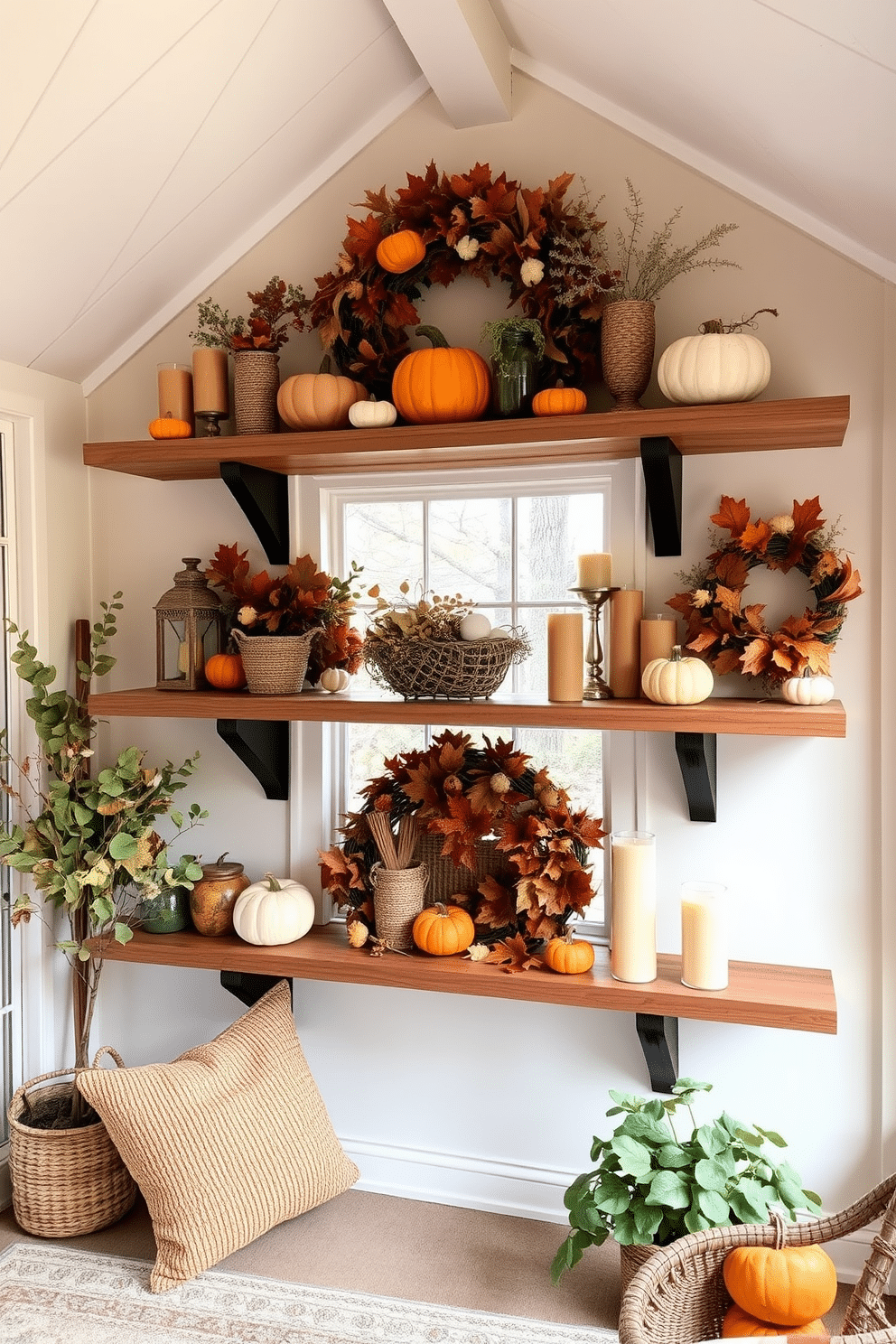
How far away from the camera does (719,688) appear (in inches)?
92.3

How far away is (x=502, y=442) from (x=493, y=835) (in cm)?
92

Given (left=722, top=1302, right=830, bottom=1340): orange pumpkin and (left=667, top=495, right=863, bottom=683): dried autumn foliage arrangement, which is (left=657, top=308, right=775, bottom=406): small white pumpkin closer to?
(left=667, top=495, right=863, bottom=683): dried autumn foliage arrangement

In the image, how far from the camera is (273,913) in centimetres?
249

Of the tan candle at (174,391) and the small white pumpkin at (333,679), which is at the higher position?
the tan candle at (174,391)

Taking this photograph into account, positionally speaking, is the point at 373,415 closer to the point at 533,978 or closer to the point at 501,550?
the point at 501,550

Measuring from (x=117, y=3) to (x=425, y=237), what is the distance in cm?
78

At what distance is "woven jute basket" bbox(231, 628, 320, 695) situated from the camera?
2.39 meters

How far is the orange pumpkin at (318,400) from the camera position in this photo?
2.38 meters

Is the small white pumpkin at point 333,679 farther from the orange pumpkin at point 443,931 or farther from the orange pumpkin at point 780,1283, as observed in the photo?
→ the orange pumpkin at point 780,1283

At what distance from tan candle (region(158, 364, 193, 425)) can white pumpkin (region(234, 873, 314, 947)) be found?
1.14m

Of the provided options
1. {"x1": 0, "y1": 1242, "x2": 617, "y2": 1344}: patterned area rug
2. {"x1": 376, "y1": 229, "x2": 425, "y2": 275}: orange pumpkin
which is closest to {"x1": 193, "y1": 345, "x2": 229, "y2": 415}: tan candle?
{"x1": 376, "y1": 229, "x2": 425, "y2": 275}: orange pumpkin

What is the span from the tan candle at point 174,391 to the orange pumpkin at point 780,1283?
83.5 inches

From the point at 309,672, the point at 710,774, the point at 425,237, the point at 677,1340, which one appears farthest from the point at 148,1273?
the point at 425,237

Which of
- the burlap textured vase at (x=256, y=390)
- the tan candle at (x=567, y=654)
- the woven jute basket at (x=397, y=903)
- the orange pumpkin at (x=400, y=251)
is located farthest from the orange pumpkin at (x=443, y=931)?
the orange pumpkin at (x=400, y=251)
